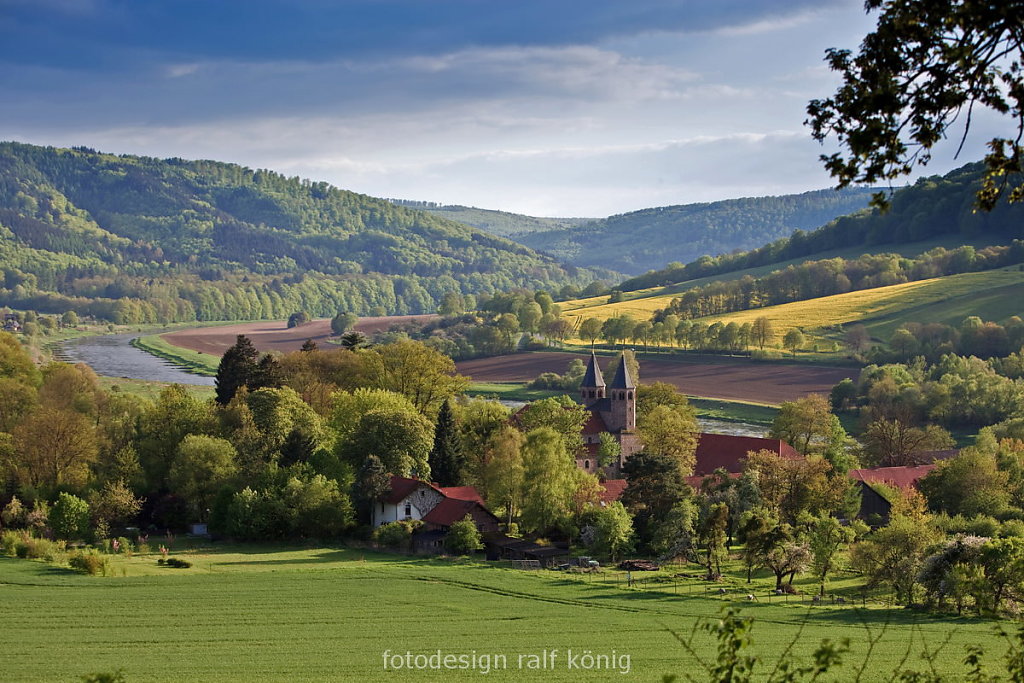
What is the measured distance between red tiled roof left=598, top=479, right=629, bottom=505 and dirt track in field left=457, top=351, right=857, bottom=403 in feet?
146

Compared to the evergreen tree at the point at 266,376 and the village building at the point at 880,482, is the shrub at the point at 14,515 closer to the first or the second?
the evergreen tree at the point at 266,376

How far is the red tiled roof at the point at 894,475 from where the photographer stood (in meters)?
59.6

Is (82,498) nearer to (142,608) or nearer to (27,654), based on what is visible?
(142,608)

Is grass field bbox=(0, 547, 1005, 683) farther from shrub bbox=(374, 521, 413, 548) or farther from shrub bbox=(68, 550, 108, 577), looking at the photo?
shrub bbox=(374, 521, 413, 548)

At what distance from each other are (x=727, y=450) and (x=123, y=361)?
356 feet

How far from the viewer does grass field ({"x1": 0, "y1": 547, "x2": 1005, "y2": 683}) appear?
106 ft

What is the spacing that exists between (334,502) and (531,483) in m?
9.85

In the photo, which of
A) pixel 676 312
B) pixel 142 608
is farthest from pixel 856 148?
pixel 676 312

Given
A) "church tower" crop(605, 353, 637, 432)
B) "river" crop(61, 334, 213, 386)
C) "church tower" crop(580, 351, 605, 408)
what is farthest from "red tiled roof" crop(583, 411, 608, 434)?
"river" crop(61, 334, 213, 386)

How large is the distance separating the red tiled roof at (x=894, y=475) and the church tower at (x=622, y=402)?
45.3 feet

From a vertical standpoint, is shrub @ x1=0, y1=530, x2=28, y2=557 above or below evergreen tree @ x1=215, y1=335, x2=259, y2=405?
below

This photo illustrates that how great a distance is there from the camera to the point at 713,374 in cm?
12088

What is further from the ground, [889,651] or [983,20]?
[983,20]

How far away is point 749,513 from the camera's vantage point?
50.7m
